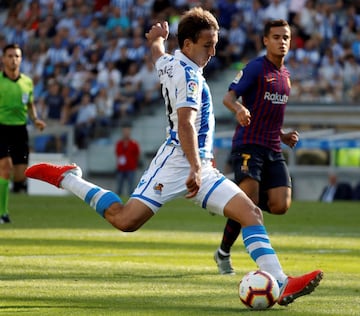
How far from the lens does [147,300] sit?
8.99 metres

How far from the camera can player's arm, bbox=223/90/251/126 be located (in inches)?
375

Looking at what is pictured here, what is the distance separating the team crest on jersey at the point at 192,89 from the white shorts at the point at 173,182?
1.78 ft

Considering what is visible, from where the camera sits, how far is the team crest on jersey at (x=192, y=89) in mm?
8680

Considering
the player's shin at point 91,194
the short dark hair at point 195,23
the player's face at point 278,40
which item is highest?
the short dark hair at point 195,23

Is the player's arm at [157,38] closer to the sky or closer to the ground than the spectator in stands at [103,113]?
closer to the sky

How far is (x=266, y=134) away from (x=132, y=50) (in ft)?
74.0

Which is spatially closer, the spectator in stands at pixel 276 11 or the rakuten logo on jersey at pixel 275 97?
the rakuten logo on jersey at pixel 275 97

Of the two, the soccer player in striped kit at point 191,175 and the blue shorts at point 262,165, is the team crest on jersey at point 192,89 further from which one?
the blue shorts at point 262,165

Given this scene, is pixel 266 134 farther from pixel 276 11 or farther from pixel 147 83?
pixel 147 83

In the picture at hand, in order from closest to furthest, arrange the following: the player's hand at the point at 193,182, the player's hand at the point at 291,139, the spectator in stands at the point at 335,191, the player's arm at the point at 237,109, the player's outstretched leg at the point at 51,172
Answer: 1. the player's hand at the point at 193,182
2. the player's outstretched leg at the point at 51,172
3. the player's arm at the point at 237,109
4. the player's hand at the point at 291,139
5. the spectator in stands at the point at 335,191

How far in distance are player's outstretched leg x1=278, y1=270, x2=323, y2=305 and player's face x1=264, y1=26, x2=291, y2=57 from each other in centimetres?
376

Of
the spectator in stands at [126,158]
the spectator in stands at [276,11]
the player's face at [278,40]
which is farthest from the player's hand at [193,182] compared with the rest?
the spectator in stands at [276,11]

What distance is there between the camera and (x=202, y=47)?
29.2ft

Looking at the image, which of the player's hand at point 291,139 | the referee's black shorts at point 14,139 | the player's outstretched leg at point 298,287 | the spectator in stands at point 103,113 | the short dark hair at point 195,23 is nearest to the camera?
the player's outstretched leg at point 298,287
